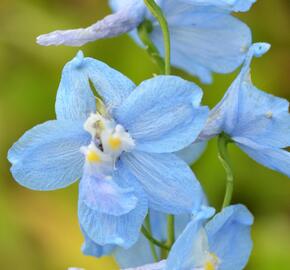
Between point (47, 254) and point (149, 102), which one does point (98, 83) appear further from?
point (47, 254)

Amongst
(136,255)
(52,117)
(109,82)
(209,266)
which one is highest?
(109,82)

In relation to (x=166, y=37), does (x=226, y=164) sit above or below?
below

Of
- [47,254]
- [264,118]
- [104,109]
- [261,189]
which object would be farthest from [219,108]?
[47,254]

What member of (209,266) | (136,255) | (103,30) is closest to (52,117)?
(136,255)

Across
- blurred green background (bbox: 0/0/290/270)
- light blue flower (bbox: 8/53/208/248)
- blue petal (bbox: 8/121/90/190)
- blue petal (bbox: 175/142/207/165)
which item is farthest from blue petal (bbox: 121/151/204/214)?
blurred green background (bbox: 0/0/290/270)

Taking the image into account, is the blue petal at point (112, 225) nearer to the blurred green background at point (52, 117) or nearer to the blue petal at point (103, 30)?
the blue petal at point (103, 30)

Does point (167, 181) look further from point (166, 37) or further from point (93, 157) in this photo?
point (166, 37)
